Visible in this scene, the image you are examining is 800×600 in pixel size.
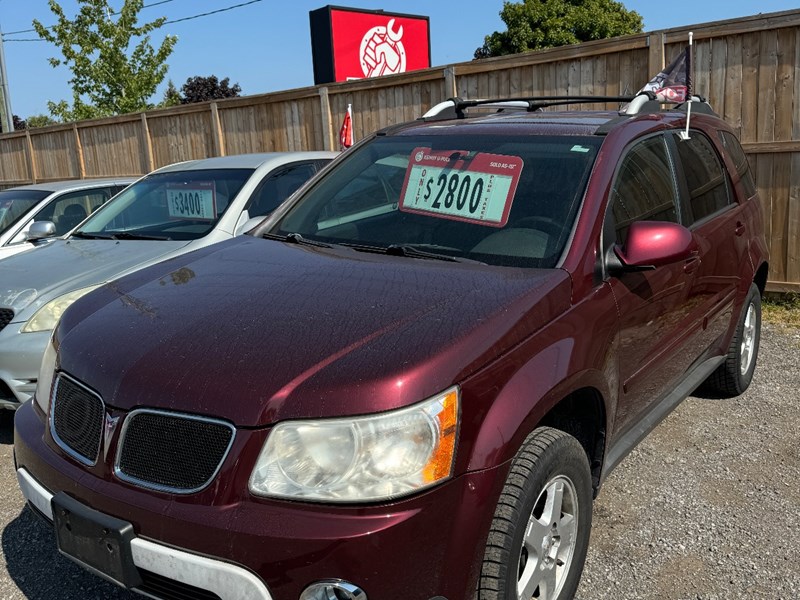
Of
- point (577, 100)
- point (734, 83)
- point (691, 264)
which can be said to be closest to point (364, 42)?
point (734, 83)

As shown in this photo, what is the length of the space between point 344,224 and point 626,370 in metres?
1.35

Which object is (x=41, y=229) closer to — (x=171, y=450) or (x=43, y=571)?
(x=43, y=571)

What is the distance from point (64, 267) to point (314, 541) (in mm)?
3277

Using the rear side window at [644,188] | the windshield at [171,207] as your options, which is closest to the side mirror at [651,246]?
the rear side window at [644,188]

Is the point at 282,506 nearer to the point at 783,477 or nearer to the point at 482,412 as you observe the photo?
the point at 482,412


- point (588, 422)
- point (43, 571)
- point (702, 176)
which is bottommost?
point (43, 571)

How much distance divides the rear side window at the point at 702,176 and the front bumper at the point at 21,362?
3.40 m

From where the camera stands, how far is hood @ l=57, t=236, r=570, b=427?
1.92m

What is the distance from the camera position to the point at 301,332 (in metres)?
2.16

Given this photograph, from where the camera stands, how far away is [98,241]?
501 cm

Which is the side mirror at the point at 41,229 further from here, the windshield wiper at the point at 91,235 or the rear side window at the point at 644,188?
the rear side window at the point at 644,188

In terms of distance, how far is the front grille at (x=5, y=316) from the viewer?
13.3 feet

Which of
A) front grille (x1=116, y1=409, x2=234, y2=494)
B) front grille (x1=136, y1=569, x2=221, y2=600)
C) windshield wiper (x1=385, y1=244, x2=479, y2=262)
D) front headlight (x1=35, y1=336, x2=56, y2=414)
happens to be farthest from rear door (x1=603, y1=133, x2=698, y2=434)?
front headlight (x1=35, y1=336, x2=56, y2=414)

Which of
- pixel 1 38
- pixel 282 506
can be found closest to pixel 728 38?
pixel 282 506
